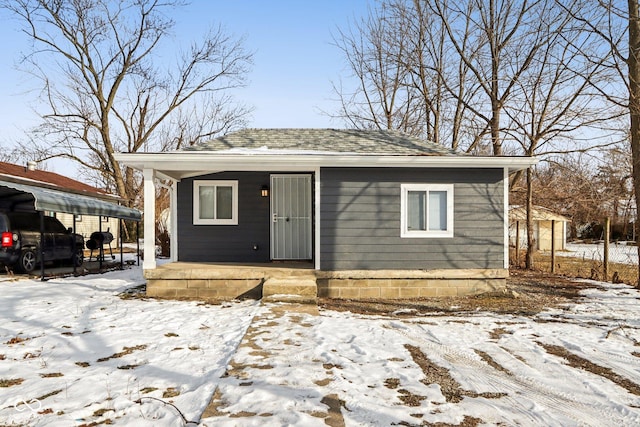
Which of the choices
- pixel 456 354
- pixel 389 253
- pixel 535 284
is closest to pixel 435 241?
pixel 389 253

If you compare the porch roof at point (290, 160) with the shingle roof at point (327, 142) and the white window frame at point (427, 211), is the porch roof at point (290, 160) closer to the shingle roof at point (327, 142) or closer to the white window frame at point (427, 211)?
the shingle roof at point (327, 142)

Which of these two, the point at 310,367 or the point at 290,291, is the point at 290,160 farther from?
the point at 310,367

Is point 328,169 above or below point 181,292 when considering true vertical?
above

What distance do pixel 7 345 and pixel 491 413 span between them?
484 cm

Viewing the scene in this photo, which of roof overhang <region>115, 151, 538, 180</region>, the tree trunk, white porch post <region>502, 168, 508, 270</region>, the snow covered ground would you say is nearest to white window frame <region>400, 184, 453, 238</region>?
roof overhang <region>115, 151, 538, 180</region>

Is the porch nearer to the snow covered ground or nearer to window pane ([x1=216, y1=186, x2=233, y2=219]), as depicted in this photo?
the snow covered ground

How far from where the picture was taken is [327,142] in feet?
31.7

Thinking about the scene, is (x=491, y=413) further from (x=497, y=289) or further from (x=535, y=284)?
(x=535, y=284)

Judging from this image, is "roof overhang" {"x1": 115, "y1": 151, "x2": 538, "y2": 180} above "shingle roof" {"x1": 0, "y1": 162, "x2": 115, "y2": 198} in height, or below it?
below

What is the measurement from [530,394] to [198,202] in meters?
7.58

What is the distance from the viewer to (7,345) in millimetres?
4555

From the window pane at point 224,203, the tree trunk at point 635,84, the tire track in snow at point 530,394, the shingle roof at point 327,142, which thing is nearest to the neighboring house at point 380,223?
the shingle roof at point 327,142

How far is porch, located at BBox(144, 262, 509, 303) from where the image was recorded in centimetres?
769

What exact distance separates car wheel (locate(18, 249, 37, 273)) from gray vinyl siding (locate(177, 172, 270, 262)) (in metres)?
4.21
